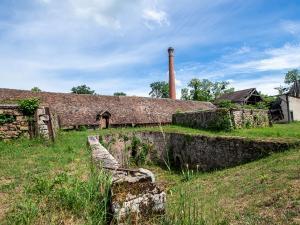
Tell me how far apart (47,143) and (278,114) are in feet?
107

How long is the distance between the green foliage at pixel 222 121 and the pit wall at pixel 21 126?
12.9 metres

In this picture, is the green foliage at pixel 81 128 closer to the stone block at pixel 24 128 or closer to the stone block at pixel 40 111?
the stone block at pixel 40 111

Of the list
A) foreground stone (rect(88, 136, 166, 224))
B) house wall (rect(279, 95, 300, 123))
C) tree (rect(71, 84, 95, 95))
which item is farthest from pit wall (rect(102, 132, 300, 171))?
tree (rect(71, 84, 95, 95))

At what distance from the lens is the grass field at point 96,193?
3391 mm

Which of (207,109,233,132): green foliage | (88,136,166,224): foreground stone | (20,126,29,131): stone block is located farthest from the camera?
(207,109,233,132): green foliage

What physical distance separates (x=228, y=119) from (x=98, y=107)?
13.1 metres

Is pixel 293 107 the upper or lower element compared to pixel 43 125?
upper

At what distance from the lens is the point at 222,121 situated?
2039 cm

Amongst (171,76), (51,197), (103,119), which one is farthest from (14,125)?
(171,76)

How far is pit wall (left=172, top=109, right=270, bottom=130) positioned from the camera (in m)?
20.1

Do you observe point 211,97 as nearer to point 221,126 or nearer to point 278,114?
point 278,114

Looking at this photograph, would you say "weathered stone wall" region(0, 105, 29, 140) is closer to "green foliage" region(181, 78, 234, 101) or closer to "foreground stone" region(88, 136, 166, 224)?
"foreground stone" region(88, 136, 166, 224)

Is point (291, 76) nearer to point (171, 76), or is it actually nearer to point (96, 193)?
point (171, 76)

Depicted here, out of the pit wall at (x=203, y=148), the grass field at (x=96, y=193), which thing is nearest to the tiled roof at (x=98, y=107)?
the pit wall at (x=203, y=148)
